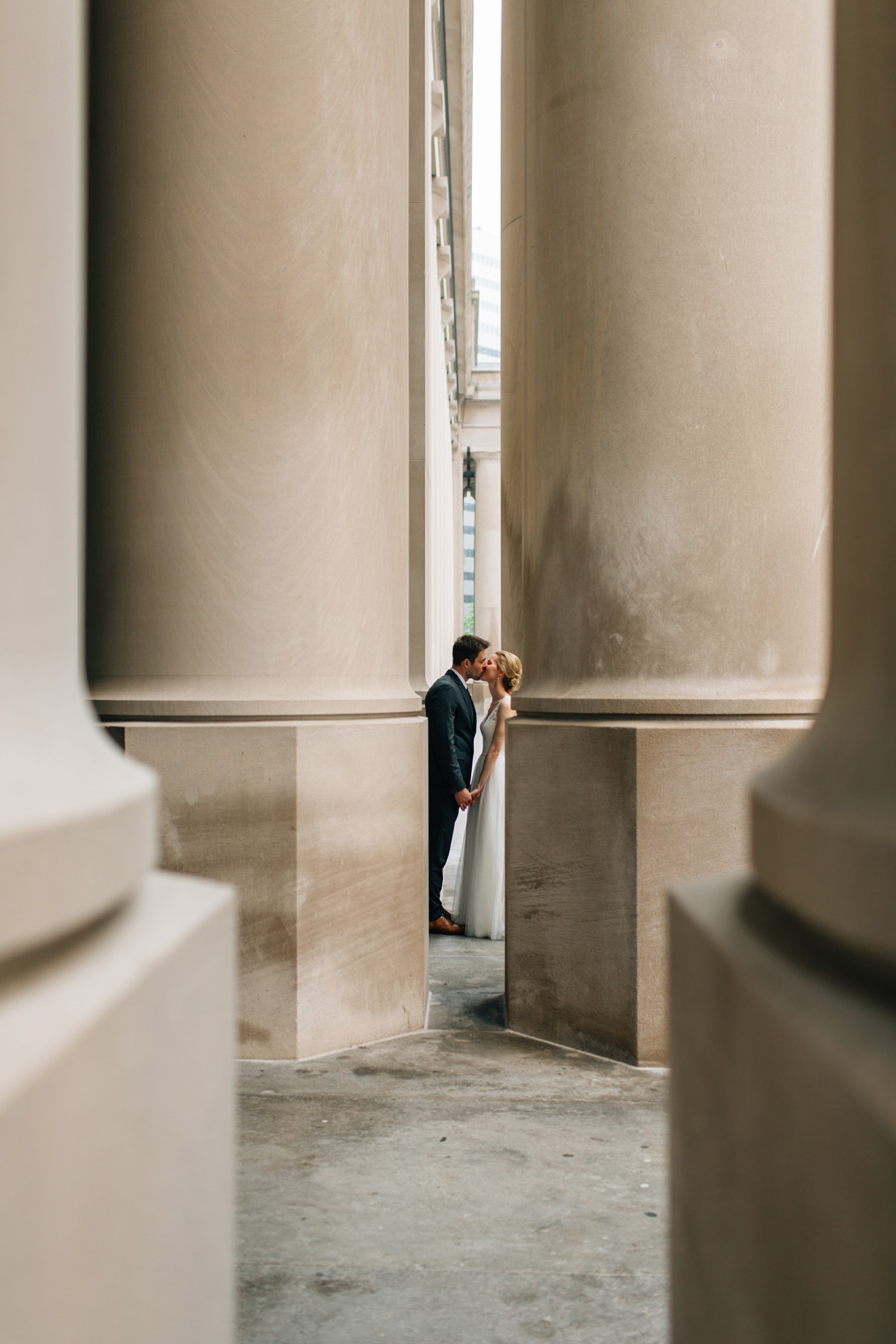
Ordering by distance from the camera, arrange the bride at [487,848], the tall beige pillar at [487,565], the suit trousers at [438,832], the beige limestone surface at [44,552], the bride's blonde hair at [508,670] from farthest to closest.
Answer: the tall beige pillar at [487,565]
the suit trousers at [438,832]
the bride at [487,848]
the bride's blonde hair at [508,670]
the beige limestone surface at [44,552]

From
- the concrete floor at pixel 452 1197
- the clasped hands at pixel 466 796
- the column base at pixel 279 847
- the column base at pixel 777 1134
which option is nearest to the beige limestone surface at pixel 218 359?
the column base at pixel 279 847

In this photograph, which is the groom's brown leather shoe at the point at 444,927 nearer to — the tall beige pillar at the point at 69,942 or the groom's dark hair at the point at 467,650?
the groom's dark hair at the point at 467,650

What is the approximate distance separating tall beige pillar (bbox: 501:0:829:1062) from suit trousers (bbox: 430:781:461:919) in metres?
5.46

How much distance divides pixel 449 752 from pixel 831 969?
13.3m

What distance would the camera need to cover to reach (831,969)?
2217 millimetres

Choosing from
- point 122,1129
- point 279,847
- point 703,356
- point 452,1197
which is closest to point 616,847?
point 279,847

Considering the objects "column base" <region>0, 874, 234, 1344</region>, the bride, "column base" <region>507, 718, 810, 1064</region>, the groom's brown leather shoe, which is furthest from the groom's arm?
"column base" <region>0, 874, 234, 1344</region>

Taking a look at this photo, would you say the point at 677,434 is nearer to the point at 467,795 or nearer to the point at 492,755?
the point at 492,755

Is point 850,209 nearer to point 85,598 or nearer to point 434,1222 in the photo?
point 434,1222

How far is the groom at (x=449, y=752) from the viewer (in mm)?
15523

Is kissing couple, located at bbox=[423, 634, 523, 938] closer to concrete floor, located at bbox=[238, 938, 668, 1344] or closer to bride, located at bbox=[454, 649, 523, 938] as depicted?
bride, located at bbox=[454, 649, 523, 938]

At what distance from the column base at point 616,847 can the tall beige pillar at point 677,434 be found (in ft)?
0.09

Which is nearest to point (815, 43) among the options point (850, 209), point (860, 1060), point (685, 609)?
point (685, 609)

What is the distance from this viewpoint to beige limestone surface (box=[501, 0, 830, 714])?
9953 mm
